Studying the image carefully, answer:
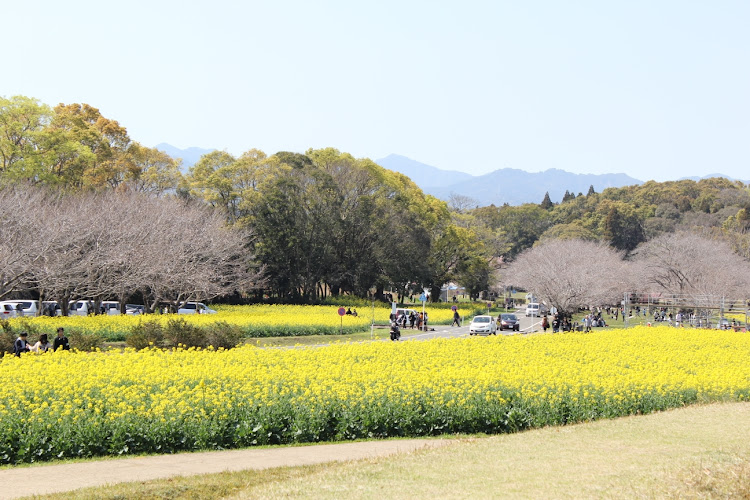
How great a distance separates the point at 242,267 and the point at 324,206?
14517 mm

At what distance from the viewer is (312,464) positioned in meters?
11.5

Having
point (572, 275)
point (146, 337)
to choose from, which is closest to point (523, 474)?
point (146, 337)

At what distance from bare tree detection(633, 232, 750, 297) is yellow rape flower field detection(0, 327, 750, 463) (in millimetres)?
45351

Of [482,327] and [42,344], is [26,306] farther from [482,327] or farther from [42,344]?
[42,344]

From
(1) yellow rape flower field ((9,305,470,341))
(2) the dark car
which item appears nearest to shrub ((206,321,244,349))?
(1) yellow rape flower field ((9,305,470,341))

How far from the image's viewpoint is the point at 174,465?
11.8 m

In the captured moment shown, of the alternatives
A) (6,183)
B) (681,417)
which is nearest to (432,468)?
(681,417)

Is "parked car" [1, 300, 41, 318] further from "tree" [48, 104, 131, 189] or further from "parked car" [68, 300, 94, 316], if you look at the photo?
"tree" [48, 104, 131, 189]

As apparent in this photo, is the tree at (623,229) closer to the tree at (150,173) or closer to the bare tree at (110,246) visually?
the tree at (150,173)

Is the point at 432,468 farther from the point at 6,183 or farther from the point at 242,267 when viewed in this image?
the point at 242,267

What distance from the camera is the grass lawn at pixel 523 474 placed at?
926cm

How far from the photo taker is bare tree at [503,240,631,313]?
5196cm

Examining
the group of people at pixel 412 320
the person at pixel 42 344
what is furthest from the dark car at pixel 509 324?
the person at pixel 42 344

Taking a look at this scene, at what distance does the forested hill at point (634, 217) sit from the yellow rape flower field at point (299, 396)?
74261mm
